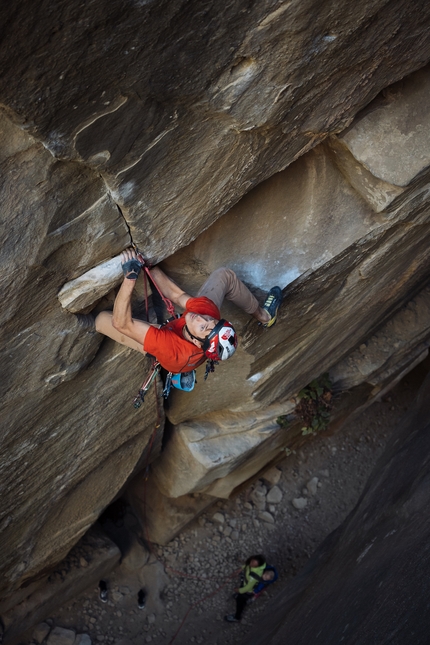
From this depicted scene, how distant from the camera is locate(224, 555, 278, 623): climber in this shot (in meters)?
7.46

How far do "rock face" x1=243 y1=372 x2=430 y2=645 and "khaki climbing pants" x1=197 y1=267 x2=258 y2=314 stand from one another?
2233 mm

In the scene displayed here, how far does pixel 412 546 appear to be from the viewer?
445 centimetres

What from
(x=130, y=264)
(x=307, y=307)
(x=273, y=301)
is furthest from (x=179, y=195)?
(x=307, y=307)

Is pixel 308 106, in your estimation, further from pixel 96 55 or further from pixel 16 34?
pixel 16 34

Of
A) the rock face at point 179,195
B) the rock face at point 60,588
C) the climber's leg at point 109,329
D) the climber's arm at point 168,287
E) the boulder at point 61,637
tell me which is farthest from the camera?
the boulder at point 61,637

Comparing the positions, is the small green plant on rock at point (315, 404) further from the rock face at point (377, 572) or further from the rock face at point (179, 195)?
the rock face at point (377, 572)

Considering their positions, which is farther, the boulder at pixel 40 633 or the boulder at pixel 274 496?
the boulder at pixel 274 496

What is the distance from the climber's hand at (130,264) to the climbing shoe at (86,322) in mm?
605

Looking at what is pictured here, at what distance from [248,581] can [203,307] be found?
4.87m

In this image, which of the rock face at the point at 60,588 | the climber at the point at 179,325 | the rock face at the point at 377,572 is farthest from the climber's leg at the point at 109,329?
the rock face at the point at 60,588

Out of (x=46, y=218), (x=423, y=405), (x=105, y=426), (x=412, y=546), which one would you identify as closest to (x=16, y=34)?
(x=46, y=218)

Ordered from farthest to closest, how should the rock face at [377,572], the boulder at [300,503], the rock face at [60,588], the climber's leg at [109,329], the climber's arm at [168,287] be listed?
the boulder at [300,503] < the rock face at [60,588] < the climber's arm at [168,287] < the climber's leg at [109,329] < the rock face at [377,572]

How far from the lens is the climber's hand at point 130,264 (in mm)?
4102

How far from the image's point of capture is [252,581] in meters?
7.46
